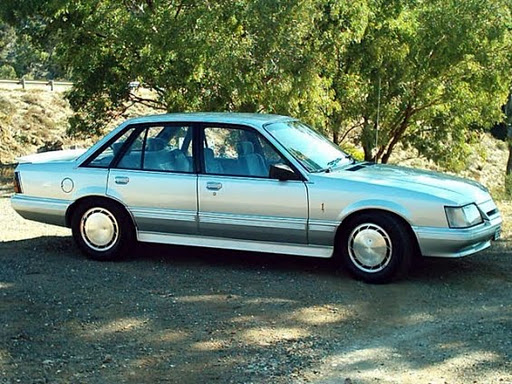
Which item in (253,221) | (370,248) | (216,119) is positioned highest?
(216,119)

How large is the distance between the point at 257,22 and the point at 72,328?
985 cm

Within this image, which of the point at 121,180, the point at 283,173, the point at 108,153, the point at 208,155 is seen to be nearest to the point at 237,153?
the point at 208,155

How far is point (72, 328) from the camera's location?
6.11 metres

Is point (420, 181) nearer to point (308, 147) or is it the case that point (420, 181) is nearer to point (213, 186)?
point (308, 147)

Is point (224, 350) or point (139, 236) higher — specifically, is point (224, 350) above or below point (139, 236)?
below

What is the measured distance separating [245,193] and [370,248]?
4.25 feet

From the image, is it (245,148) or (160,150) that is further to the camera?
(160,150)

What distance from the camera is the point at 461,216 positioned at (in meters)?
7.11

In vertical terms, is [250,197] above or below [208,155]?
below

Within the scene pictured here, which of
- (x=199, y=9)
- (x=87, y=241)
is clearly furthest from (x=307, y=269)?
(x=199, y=9)

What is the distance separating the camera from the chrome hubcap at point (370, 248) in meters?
7.26

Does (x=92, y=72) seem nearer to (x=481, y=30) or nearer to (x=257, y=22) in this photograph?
(x=257, y=22)

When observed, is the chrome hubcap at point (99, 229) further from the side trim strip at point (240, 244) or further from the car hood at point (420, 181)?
the car hood at point (420, 181)

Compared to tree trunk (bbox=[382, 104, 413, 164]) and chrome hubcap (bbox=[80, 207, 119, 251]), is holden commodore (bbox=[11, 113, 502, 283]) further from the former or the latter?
tree trunk (bbox=[382, 104, 413, 164])
